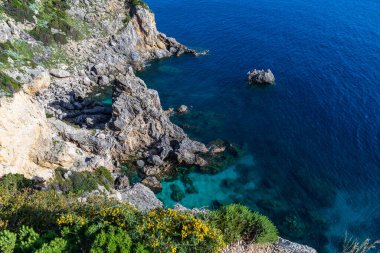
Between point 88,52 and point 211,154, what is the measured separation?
151 ft

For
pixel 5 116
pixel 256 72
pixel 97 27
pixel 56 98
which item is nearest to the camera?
pixel 5 116

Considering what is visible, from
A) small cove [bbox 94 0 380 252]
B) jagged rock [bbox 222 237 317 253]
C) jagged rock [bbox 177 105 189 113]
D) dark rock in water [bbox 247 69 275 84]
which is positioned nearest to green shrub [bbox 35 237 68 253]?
jagged rock [bbox 222 237 317 253]

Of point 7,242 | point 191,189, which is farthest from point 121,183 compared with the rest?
point 7,242

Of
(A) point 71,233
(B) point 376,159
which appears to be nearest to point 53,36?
(A) point 71,233

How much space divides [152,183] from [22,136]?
20483 mm

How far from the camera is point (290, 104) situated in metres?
72.6

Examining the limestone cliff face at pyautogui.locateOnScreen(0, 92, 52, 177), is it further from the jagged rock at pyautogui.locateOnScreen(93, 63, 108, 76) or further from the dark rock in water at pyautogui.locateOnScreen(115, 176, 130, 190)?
the jagged rock at pyautogui.locateOnScreen(93, 63, 108, 76)

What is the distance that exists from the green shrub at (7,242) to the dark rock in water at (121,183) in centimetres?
3003

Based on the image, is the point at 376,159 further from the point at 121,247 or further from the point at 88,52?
the point at 88,52

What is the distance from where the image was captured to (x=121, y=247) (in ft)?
62.0

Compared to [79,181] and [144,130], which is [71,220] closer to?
[79,181]

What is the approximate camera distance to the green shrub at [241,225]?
2803 cm

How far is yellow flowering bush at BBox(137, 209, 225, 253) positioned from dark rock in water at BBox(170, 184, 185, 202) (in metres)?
27.6

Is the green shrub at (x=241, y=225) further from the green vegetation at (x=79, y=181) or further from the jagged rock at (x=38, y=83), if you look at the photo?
the jagged rock at (x=38, y=83)
